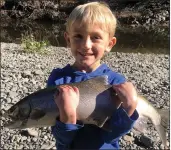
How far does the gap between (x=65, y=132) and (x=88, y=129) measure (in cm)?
21

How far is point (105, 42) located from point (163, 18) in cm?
1543

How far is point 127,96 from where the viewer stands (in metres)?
1.70

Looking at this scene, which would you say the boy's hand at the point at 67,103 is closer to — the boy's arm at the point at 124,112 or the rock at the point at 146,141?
the boy's arm at the point at 124,112

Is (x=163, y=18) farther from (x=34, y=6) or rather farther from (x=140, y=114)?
(x=140, y=114)

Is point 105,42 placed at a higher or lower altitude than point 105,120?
higher

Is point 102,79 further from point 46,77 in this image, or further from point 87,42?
point 46,77

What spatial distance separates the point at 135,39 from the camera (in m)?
12.9

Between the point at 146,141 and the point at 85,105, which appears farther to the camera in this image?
the point at 146,141

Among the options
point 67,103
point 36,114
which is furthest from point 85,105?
point 36,114

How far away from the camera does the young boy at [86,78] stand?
5.58ft

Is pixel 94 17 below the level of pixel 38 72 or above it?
above

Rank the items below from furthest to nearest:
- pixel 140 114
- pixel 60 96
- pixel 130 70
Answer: pixel 130 70 → pixel 140 114 → pixel 60 96

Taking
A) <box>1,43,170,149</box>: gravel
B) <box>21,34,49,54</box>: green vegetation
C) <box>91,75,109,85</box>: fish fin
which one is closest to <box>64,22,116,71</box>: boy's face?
<box>91,75,109,85</box>: fish fin

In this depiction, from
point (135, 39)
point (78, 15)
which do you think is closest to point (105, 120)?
point (78, 15)
